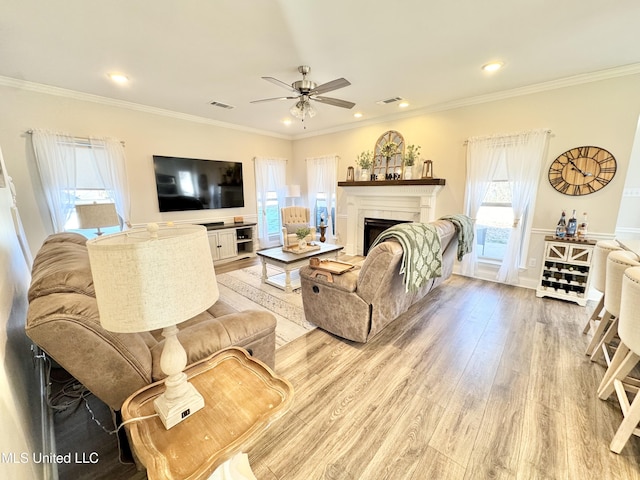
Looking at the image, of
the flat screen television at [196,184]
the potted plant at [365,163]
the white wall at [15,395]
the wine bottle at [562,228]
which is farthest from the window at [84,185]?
the wine bottle at [562,228]

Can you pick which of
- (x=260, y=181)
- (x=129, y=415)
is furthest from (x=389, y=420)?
(x=260, y=181)

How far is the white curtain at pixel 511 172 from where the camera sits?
3.41 m

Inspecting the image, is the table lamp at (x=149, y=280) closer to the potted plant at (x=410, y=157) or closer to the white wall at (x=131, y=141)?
the white wall at (x=131, y=141)

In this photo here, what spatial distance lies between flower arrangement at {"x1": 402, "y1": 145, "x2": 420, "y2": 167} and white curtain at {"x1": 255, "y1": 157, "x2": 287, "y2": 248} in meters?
3.03

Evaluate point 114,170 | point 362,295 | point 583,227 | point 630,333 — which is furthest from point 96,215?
point 583,227

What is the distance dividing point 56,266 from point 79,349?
1.92 ft

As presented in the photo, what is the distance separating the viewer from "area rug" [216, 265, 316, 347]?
267cm

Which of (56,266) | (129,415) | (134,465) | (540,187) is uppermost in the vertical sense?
(540,187)

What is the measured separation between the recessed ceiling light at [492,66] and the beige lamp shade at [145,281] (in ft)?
11.8

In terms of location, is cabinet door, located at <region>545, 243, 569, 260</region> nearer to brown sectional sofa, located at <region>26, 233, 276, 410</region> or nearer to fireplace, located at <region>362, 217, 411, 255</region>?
fireplace, located at <region>362, 217, 411, 255</region>

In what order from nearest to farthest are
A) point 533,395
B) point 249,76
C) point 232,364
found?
point 232,364
point 533,395
point 249,76

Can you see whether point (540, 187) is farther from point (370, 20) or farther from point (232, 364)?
point (232, 364)

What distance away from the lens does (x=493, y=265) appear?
4.01m

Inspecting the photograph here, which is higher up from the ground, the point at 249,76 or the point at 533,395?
the point at 249,76
